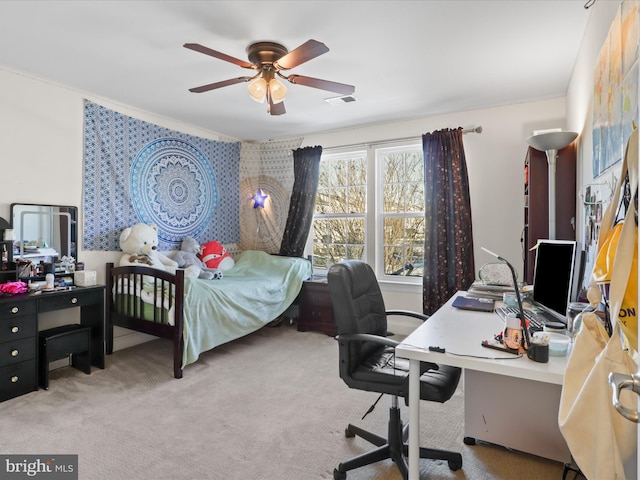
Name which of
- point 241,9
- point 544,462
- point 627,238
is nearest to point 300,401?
point 544,462

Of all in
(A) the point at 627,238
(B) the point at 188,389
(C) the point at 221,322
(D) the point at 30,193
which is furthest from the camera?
(C) the point at 221,322

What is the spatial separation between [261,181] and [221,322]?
2.23m

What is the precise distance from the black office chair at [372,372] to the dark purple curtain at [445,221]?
190cm

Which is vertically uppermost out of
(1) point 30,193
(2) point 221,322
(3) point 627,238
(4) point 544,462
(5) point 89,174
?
(5) point 89,174

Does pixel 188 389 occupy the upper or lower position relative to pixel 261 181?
lower

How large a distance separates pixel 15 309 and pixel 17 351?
0.29m

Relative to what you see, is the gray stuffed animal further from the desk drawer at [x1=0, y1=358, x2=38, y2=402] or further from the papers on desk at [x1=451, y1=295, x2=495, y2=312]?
the papers on desk at [x1=451, y1=295, x2=495, y2=312]

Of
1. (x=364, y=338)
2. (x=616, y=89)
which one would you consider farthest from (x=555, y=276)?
(x=364, y=338)

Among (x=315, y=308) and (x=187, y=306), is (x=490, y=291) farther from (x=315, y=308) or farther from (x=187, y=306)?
(x=187, y=306)

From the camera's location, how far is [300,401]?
7.87 ft

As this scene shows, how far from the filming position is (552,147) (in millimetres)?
2305

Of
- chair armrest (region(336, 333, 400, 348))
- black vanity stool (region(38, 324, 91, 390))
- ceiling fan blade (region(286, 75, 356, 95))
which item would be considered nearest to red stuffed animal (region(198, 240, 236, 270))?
black vanity stool (region(38, 324, 91, 390))

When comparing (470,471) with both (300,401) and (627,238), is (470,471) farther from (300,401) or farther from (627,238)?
(627,238)

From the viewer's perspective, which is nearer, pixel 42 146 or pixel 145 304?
pixel 42 146
